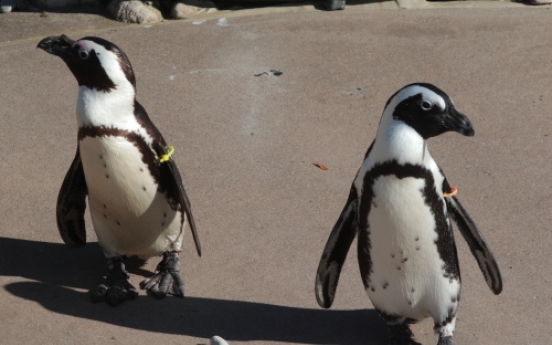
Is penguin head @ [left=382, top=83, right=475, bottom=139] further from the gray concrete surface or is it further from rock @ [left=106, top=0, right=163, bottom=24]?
rock @ [left=106, top=0, right=163, bottom=24]

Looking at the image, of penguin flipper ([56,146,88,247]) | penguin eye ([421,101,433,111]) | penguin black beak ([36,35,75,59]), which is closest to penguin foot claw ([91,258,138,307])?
penguin flipper ([56,146,88,247])

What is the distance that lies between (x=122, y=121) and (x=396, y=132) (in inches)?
48.8

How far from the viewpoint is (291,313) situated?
429 centimetres

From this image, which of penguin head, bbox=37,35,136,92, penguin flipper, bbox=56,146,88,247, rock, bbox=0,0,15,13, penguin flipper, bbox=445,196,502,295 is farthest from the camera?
rock, bbox=0,0,15,13

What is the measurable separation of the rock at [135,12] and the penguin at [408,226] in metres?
4.20

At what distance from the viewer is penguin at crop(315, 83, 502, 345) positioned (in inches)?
142

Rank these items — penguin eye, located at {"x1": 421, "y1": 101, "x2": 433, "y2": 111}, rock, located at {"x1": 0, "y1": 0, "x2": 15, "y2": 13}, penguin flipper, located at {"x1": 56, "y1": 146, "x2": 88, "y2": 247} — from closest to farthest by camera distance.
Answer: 1. penguin eye, located at {"x1": 421, "y1": 101, "x2": 433, "y2": 111}
2. penguin flipper, located at {"x1": 56, "y1": 146, "x2": 88, "y2": 247}
3. rock, located at {"x1": 0, "y1": 0, "x2": 15, "y2": 13}

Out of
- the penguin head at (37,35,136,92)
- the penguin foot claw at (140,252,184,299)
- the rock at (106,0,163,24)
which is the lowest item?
the rock at (106,0,163,24)

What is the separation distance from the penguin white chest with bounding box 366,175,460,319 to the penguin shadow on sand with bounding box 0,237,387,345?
0.34m

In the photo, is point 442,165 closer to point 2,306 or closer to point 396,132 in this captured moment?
point 396,132

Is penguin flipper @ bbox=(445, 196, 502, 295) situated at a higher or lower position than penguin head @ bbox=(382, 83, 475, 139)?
lower

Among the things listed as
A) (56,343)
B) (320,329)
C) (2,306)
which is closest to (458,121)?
(320,329)

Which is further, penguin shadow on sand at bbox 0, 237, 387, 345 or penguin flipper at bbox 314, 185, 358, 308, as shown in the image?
penguin shadow on sand at bbox 0, 237, 387, 345

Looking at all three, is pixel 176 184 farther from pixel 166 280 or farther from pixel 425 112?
pixel 425 112
